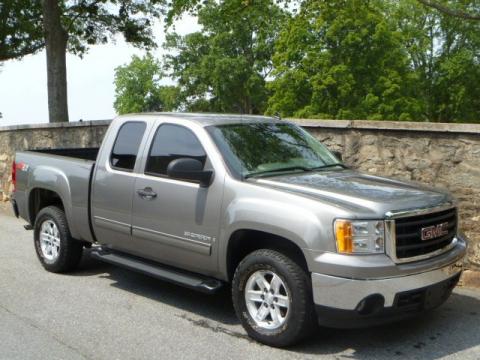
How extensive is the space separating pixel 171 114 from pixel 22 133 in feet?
28.2

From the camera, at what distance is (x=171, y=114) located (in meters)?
6.39

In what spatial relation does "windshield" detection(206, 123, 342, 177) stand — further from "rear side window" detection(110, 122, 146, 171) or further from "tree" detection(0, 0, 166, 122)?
"tree" detection(0, 0, 166, 122)

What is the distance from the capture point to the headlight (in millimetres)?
4574

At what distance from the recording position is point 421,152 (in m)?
7.51

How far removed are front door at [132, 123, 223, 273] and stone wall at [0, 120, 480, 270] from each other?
2.78 metres

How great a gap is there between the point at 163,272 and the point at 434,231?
246cm

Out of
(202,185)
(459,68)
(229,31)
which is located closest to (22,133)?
(202,185)

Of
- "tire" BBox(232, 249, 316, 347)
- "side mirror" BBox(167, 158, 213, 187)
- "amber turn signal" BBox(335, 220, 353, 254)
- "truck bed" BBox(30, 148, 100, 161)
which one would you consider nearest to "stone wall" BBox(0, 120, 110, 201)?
"truck bed" BBox(30, 148, 100, 161)

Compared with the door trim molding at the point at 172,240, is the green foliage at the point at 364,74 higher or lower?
higher

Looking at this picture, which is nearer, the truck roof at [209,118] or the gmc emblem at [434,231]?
the gmc emblem at [434,231]

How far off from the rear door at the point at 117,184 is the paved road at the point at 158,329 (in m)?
0.64

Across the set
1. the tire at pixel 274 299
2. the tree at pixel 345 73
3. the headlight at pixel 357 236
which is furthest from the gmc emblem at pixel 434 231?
the tree at pixel 345 73

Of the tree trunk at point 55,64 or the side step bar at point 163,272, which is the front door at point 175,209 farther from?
the tree trunk at point 55,64

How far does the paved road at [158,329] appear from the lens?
490cm
